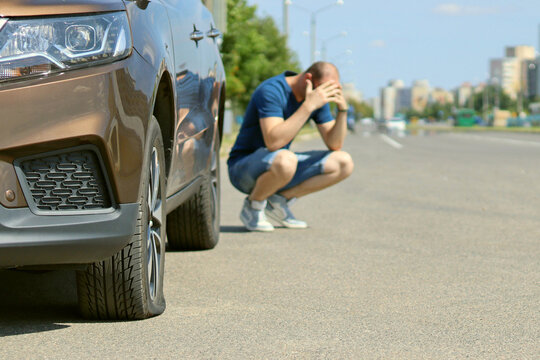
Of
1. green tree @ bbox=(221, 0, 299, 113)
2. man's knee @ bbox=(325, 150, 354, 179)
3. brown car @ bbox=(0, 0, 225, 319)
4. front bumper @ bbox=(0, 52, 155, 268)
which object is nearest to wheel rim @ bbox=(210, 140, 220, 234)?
man's knee @ bbox=(325, 150, 354, 179)

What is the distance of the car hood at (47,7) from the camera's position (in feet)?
10.5

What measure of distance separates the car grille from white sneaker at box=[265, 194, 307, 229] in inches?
161

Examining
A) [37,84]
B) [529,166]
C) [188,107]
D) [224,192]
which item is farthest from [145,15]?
[529,166]

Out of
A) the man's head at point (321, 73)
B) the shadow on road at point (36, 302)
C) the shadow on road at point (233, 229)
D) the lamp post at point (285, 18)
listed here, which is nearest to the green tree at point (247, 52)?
the lamp post at point (285, 18)

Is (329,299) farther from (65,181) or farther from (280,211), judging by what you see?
(280,211)

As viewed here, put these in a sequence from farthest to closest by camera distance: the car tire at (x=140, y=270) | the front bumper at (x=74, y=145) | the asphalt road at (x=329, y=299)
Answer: the car tire at (x=140, y=270) → the asphalt road at (x=329, y=299) → the front bumper at (x=74, y=145)

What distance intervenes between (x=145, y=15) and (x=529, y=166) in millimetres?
14783

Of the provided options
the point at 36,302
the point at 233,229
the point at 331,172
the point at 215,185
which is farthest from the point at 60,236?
the point at 233,229

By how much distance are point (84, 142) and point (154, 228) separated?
0.88 metres

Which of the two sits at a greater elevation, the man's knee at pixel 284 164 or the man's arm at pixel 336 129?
the man's arm at pixel 336 129

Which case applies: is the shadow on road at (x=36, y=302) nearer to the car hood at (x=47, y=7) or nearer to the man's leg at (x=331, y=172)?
the car hood at (x=47, y=7)

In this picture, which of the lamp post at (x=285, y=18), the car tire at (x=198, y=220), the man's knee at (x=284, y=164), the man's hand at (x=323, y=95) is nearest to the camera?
the car tire at (x=198, y=220)

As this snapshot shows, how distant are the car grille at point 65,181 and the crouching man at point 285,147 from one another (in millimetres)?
3485

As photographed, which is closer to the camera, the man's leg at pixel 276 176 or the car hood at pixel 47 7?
the car hood at pixel 47 7
